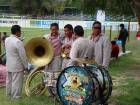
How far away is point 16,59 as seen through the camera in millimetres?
10516

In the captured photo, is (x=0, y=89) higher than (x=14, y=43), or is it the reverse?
(x=14, y=43)

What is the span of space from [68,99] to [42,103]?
1569 millimetres

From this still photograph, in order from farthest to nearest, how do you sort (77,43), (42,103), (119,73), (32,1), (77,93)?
(32,1) < (119,73) < (42,103) < (77,43) < (77,93)

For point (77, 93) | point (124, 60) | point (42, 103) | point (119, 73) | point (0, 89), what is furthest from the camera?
point (124, 60)

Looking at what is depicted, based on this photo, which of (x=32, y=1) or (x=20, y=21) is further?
(x=32, y=1)

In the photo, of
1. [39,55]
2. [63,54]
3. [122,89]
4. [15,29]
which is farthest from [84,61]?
[122,89]

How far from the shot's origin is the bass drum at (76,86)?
855cm

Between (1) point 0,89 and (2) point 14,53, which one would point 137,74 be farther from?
(2) point 14,53

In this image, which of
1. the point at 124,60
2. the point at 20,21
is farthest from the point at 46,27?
the point at 124,60

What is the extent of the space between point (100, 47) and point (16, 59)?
190 centimetres

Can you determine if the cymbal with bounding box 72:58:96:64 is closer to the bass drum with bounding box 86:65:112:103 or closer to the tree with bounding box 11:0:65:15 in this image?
the bass drum with bounding box 86:65:112:103

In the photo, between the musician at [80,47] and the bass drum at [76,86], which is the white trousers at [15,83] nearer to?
the musician at [80,47]

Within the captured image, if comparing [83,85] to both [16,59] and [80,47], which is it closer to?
[80,47]

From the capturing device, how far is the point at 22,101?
10438 mm
